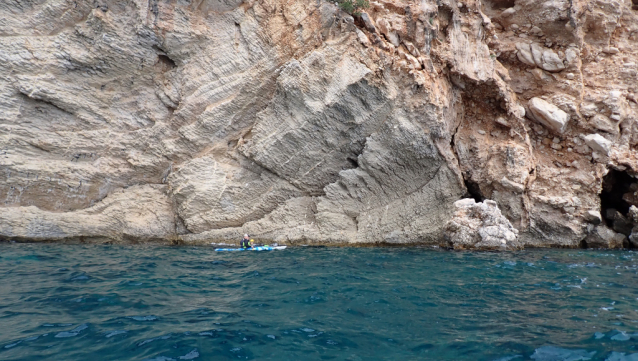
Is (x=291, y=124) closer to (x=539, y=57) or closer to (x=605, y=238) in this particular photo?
(x=539, y=57)

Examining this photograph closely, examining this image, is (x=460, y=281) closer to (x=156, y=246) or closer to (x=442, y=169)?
(x=442, y=169)

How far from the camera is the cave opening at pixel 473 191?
14.8 m

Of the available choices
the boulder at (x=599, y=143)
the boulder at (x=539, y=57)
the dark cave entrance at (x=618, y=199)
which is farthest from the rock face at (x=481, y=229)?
the boulder at (x=539, y=57)

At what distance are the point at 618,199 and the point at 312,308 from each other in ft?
47.0

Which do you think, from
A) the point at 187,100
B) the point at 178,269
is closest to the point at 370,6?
the point at 187,100

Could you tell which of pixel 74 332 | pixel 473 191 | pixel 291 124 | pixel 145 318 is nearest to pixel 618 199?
pixel 473 191

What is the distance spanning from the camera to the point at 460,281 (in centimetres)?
867

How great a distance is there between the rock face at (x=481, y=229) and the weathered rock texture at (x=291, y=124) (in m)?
0.81

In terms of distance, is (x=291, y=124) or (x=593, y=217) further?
(x=593, y=217)

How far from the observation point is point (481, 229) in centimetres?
1305

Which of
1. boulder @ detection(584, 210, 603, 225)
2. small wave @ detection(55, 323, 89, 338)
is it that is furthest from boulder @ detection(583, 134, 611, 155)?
small wave @ detection(55, 323, 89, 338)

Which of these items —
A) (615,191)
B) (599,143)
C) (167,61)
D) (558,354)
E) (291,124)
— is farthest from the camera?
(615,191)

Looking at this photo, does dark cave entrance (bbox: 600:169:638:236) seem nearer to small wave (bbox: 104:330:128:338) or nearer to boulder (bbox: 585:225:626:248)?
boulder (bbox: 585:225:626:248)

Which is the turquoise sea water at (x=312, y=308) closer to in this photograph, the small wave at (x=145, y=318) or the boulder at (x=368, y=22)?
the small wave at (x=145, y=318)
